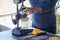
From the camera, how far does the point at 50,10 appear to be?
1480mm

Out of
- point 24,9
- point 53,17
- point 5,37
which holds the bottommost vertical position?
point 5,37

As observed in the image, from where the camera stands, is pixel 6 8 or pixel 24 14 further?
pixel 6 8

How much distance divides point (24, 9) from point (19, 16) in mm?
89

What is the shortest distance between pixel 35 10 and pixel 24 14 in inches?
10.4

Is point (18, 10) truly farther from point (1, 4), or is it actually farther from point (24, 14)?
point (1, 4)

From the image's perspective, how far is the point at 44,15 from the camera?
150 cm

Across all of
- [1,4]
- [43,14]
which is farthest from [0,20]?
[43,14]

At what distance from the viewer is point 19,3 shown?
117 cm

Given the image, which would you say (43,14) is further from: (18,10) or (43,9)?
(18,10)

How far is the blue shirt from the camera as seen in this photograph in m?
1.43

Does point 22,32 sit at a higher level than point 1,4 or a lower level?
lower

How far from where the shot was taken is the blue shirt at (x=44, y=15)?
56.1 inches

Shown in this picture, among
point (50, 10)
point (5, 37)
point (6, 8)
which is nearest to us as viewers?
point (5, 37)

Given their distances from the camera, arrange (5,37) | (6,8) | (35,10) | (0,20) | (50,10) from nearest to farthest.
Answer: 1. (5,37)
2. (35,10)
3. (50,10)
4. (0,20)
5. (6,8)
